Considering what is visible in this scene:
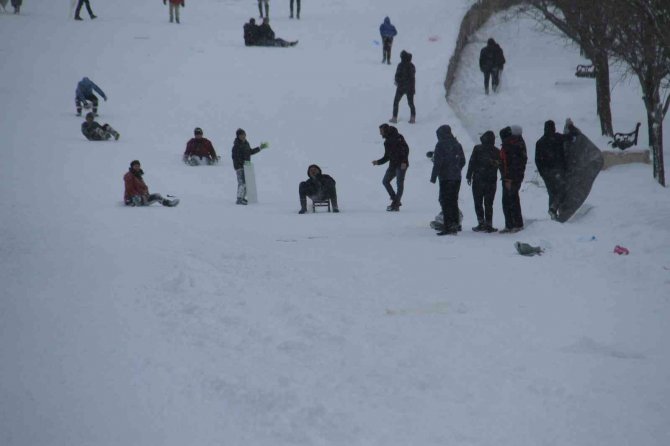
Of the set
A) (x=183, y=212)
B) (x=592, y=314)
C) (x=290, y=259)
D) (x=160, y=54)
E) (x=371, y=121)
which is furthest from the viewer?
(x=160, y=54)

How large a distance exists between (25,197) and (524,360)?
34.1ft

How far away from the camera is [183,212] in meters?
12.9

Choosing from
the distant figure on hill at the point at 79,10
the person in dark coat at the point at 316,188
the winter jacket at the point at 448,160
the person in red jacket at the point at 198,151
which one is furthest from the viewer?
the distant figure on hill at the point at 79,10

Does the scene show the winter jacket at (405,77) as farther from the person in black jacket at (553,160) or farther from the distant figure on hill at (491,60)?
the person in black jacket at (553,160)

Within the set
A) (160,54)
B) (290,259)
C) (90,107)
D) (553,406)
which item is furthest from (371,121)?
(553,406)

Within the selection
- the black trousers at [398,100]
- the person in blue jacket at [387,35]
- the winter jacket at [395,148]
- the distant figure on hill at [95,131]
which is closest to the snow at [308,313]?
the distant figure on hill at [95,131]

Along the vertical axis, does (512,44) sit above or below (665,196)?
above

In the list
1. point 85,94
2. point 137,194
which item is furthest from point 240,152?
point 85,94

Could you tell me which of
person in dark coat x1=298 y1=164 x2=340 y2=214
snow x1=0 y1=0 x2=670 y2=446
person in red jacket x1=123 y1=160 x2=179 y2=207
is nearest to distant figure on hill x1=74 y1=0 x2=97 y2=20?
snow x1=0 y1=0 x2=670 y2=446

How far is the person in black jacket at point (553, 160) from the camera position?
11.0m

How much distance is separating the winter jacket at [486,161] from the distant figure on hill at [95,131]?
1115cm

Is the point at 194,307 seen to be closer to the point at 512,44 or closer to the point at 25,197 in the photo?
the point at 25,197

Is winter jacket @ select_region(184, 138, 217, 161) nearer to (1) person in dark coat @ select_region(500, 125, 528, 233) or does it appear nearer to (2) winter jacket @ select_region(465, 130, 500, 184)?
(2) winter jacket @ select_region(465, 130, 500, 184)

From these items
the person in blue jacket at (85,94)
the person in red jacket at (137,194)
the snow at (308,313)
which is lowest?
the snow at (308,313)
